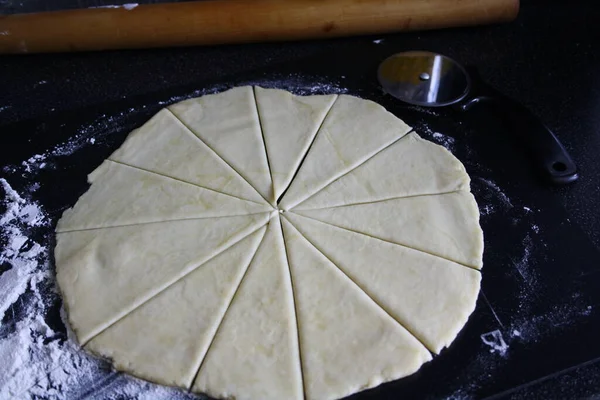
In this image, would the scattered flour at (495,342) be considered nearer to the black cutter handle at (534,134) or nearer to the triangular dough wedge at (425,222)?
the triangular dough wedge at (425,222)

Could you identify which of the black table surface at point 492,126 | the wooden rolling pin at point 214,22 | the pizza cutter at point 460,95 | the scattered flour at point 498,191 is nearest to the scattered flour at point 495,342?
the black table surface at point 492,126

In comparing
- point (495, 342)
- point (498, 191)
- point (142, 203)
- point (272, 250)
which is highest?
point (142, 203)

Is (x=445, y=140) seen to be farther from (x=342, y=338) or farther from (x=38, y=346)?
(x=38, y=346)

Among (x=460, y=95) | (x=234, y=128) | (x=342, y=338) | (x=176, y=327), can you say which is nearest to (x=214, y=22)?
(x=234, y=128)

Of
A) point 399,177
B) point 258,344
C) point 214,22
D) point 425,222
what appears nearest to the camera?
point 258,344

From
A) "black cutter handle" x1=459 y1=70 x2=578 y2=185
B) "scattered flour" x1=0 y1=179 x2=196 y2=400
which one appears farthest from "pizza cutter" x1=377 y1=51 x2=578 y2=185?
"scattered flour" x1=0 y1=179 x2=196 y2=400

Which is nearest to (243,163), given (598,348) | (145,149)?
(145,149)

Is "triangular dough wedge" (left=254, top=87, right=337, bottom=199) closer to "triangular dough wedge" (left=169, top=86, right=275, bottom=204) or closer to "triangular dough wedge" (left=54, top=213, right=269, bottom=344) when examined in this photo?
"triangular dough wedge" (left=169, top=86, right=275, bottom=204)

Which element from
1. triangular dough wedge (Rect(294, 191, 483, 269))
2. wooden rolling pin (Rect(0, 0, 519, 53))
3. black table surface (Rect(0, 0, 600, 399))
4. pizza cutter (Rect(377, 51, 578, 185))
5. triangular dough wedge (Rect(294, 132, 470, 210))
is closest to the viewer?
black table surface (Rect(0, 0, 600, 399))
